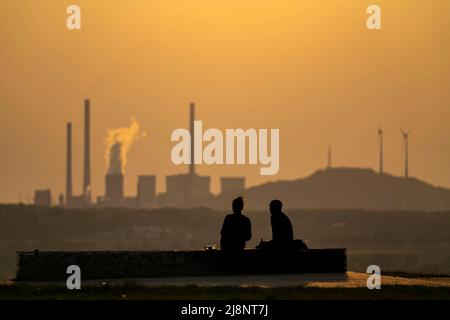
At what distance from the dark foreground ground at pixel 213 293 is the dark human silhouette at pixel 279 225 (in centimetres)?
525

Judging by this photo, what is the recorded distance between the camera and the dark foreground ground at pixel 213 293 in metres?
28.9

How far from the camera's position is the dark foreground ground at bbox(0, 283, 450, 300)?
28.9m

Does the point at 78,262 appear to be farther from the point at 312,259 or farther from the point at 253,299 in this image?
the point at 253,299

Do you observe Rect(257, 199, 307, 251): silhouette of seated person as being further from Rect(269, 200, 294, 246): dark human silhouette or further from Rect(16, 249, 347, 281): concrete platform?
Rect(16, 249, 347, 281): concrete platform

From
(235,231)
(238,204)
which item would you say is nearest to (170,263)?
(235,231)

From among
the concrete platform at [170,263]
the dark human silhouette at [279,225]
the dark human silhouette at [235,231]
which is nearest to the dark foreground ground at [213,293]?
the concrete platform at [170,263]

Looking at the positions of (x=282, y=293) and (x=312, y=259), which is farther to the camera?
(x=312, y=259)

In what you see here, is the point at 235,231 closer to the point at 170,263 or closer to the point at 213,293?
the point at 170,263

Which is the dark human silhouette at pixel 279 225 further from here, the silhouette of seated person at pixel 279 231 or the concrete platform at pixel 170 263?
the concrete platform at pixel 170 263

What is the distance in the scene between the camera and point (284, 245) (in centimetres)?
3706

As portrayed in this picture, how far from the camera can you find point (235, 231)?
120 ft

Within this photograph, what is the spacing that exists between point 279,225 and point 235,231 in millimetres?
A: 1093
